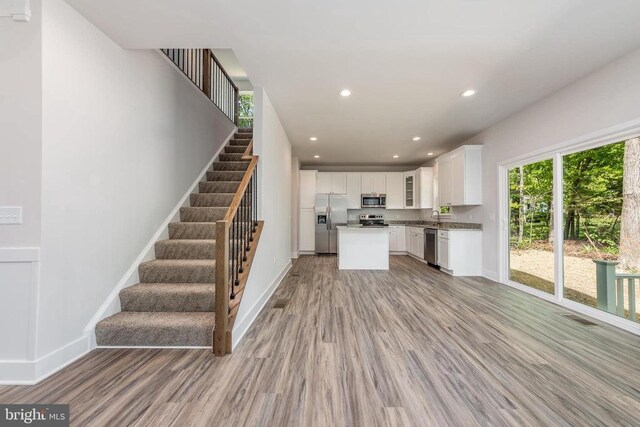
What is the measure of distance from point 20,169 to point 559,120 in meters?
5.35

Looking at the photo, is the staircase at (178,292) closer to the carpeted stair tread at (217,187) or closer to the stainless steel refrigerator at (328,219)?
the carpeted stair tread at (217,187)

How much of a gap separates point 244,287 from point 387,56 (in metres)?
2.64

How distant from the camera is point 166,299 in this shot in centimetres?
259

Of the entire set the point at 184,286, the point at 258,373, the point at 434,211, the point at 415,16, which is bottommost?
the point at 258,373

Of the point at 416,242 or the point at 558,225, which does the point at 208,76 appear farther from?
the point at 416,242

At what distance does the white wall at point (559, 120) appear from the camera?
8.93 feet

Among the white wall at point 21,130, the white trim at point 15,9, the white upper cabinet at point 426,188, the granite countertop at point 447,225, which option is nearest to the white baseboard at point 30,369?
the white wall at point 21,130

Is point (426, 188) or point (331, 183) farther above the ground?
point (331, 183)

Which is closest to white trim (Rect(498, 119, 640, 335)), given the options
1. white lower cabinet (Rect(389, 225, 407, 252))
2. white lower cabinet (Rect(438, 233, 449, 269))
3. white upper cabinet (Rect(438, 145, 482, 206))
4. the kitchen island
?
white upper cabinet (Rect(438, 145, 482, 206))

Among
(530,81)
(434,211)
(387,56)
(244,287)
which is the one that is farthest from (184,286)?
(434,211)

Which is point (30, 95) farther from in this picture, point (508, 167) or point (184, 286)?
point (508, 167)

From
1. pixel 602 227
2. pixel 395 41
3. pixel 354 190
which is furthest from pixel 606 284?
pixel 354 190

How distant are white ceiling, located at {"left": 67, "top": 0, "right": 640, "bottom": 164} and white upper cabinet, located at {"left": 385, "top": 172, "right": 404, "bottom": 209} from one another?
428 centimetres

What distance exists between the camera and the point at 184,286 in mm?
2754
